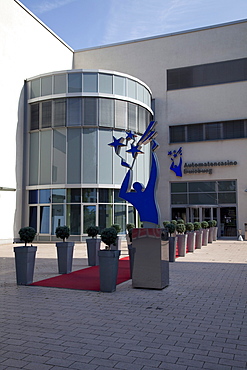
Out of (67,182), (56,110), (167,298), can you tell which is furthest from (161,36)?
(167,298)

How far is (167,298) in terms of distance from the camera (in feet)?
26.8

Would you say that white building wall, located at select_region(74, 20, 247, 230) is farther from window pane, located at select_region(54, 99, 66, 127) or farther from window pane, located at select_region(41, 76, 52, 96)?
window pane, located at select_region(54, 99, 66, 127)

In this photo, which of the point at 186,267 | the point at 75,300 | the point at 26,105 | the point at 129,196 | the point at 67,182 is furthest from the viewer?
the point at 26,105

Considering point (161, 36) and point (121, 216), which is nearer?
point (121, 216)

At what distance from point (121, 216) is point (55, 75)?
33.9 feet

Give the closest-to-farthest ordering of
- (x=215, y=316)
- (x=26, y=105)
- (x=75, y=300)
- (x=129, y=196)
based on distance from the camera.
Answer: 1. (x=215, y=316)
2. (x=75, y=300)
3. (x=129, y=196)
4. (x=26, y=105)

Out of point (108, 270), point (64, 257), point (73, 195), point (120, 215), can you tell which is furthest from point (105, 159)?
point (108, 270)

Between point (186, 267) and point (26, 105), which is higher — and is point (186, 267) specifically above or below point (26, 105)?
below

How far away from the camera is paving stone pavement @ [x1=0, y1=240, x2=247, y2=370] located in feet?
15.1

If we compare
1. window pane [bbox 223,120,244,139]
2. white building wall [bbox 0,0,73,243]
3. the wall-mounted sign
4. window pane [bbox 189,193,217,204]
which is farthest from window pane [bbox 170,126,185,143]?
white building wall [bbox 0,0,73,243]

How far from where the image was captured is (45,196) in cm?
2403

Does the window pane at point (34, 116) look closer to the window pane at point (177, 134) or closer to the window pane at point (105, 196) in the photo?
the window pane at point (105, 196)

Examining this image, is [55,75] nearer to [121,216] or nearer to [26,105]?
[26,105]

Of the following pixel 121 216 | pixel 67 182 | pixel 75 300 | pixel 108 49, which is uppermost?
pixel 108 49
